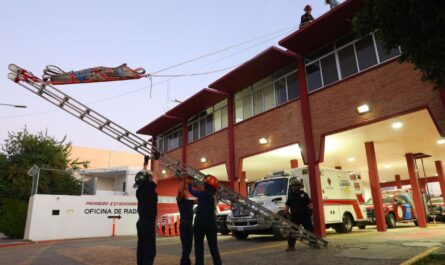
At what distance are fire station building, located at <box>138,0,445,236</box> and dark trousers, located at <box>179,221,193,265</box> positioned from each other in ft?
27.4

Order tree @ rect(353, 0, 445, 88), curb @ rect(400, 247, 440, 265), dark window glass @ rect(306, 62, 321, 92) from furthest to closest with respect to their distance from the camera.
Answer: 1. dark window glass @ rect(306, 62, 321, 92)
2. curb @ rect(400, 247, 440, 265)
3. tree @ rect(353, 0, 445, 88)

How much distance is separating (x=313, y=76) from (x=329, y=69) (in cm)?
85

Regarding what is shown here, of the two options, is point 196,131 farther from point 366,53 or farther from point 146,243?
point 146,243

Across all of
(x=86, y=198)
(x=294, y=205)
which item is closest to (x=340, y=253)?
(x=294, y=205)

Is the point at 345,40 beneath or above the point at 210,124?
above

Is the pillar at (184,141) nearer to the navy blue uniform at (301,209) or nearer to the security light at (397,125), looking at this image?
the security light at (397,125)

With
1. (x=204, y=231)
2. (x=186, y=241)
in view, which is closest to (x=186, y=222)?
(x=186, y=241)

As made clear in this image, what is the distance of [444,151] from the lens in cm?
1866

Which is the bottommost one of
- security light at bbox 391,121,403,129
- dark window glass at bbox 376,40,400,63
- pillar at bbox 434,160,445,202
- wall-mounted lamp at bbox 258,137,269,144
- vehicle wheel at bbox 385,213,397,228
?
vehicle wheel at bbox 385,213,397,228

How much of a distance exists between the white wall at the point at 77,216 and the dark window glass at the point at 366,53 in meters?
17.1

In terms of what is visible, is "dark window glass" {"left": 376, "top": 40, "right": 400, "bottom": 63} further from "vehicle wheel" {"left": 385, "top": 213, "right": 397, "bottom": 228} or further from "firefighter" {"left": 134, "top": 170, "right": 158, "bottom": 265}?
"firefighter" {"left": 134, "top": 170, "right": 158, "bottom": 265}

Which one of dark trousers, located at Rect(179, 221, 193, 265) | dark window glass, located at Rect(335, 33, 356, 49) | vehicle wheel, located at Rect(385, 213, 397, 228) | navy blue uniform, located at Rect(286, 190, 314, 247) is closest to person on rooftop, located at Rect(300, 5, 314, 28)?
dark window glass, located at Rect(335, 33, 356, 49)

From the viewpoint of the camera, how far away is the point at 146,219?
218 inches

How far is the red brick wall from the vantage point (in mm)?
10938
